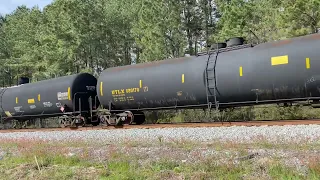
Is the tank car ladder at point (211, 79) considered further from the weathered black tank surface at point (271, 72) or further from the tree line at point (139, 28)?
the tree line at point (139, 28)

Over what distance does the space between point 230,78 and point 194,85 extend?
171cm

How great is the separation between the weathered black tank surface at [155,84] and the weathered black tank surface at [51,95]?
5.45ft

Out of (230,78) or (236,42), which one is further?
(236,42)

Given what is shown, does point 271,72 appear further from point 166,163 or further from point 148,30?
point 148,30

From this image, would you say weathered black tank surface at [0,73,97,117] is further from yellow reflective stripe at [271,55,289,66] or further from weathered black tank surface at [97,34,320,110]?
yellow reflective stripe at [271,55,289,66]

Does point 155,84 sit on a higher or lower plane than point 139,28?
lower

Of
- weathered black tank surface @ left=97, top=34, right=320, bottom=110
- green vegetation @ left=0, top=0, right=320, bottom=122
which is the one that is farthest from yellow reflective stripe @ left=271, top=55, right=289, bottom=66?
green vegetation @ left=0, top=0, right=320, bottom=122

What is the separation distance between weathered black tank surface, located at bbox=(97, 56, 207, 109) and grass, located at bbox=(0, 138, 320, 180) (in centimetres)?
613

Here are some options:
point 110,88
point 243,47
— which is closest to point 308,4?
point 243,47

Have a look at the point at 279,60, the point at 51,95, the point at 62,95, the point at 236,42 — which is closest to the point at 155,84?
the point at 236,42

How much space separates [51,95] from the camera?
21.0m

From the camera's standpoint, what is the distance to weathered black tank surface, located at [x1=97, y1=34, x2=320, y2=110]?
41.1 ft

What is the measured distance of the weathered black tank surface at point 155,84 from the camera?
15.3 meters

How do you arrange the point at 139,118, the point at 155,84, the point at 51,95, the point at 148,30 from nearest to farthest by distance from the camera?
1. the point at 155,84
2. the point at 139,118
3. the point at 51,95
4. the point at 148,30
